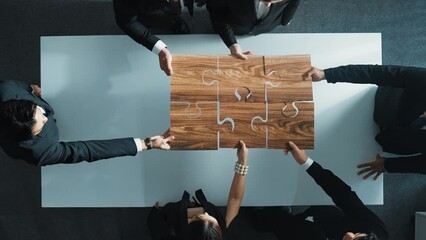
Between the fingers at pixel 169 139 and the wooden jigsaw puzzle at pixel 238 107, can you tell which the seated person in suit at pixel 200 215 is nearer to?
the wooden jigsaw puzzle at pixel 238 107

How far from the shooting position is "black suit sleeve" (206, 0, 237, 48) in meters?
2.39

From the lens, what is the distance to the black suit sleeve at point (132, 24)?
7.66 ft

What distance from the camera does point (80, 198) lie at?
2527mm

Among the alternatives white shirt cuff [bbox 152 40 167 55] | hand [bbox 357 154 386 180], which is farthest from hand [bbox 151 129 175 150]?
hand [bbox 357 154 386 180]

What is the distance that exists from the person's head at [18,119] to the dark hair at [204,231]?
38.9 inches

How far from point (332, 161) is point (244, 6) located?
3.74 feet

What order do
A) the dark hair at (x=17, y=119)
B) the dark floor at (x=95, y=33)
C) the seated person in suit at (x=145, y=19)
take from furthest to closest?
the dark floor at (x=95, y=33)
the seated person in suit at (x=145, y=19)
the dark hair at (x=17, y=119)

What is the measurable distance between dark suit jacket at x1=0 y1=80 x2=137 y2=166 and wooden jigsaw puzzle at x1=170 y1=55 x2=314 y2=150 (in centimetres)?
34

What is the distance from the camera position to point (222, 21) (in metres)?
2.45

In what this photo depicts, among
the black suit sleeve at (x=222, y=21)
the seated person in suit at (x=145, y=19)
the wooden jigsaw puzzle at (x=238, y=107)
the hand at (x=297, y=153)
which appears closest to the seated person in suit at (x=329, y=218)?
the hand at (x=297, y=153)

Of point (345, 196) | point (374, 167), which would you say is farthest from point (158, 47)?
point (374, 167)

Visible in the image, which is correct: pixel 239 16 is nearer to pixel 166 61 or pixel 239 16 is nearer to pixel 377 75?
pixel 166 61

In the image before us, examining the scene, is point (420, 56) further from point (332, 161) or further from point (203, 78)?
point (203, 78)

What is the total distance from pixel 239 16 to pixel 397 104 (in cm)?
114
